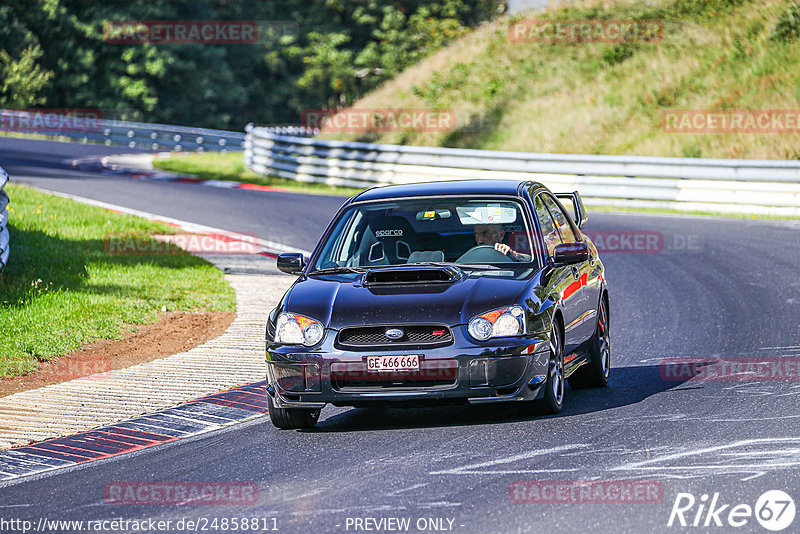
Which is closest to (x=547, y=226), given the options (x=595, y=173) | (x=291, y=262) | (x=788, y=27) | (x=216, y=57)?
(x=291, y=262)

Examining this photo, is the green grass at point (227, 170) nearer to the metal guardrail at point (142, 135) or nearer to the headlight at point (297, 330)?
the metal guardrail at point (142, 135)

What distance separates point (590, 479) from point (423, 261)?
2.85 meters

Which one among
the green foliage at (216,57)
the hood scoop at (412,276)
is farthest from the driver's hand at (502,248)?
the green foliage at (216,57)

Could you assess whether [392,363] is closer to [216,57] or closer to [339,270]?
[339,270]

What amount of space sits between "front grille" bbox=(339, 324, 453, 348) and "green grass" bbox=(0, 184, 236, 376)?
4202mm

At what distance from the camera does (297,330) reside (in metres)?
8.18

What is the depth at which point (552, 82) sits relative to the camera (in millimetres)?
38125

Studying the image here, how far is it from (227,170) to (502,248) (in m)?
29.7

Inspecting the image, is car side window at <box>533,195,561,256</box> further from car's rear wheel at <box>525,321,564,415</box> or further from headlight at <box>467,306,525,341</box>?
headlight at <box>467,306,525,341</box>

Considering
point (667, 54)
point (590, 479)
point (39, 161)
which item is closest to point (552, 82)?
point (667, 54)

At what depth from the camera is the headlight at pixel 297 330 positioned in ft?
26.6

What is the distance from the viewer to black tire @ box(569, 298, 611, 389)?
9.66 metres

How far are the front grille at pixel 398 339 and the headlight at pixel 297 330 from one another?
0.62 feet

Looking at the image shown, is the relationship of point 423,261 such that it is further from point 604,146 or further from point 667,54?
point 667,54
